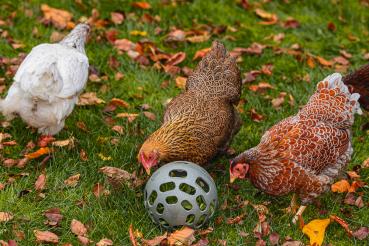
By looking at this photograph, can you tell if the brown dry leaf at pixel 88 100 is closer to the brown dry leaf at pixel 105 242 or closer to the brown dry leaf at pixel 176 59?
the brown dry leaf at pixel 176 59

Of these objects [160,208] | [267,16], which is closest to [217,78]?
[160,208]

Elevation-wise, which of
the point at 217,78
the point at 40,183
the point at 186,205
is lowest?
the point at 40,183

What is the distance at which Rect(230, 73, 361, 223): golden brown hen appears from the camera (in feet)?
13.8

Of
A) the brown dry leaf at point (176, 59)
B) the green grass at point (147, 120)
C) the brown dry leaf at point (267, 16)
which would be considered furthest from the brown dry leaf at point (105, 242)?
the brown dry leaf at point (267, 16)

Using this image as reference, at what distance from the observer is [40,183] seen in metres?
4.27

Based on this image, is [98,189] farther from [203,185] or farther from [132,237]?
[203,185]

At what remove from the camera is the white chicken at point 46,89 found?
4430 millimetres

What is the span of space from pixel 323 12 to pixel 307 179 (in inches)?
161

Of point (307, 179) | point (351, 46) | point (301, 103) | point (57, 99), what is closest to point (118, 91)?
point (57, 99)

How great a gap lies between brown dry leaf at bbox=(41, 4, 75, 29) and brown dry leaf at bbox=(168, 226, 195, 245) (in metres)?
3.34

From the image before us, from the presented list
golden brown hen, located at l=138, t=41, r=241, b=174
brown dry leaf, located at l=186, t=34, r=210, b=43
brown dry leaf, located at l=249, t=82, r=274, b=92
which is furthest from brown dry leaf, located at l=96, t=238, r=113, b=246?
brown dry leaf, located at l=186, t=34, r=210, b=43

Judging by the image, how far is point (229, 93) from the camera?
4.96 meters

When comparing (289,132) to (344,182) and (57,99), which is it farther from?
(57,99)

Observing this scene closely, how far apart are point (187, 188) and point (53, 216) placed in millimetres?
909
